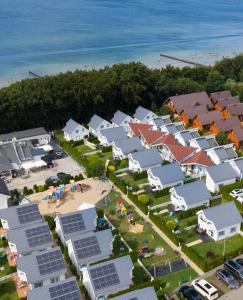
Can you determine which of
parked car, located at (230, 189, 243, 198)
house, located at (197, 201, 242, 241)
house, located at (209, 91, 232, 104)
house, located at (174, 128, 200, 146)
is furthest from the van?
house, located at (209, 91, 232, 104)

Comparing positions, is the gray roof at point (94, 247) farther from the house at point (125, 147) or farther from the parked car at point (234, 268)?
the house at point (125, 147)

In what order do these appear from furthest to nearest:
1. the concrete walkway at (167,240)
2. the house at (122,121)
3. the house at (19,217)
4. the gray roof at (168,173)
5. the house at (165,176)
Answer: the house at (122,121) → the gray roof at (168,173) → the house at (165,176) → the house at (19,217) → the concrete walkway at (167,240)

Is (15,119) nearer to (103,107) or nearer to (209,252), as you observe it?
(103,107)

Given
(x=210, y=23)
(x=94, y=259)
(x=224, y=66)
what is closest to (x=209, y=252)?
(x=94, y=259)

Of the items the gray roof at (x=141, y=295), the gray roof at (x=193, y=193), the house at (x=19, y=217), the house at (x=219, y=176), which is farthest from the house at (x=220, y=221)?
the house at (x=19, y=217)

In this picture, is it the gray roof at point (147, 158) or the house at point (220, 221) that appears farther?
Result: the gray roof at point (147, 158)

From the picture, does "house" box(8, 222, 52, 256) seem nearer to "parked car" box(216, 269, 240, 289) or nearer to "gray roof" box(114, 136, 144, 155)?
"parked car" box(216, 269, 240, 289)
